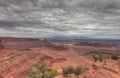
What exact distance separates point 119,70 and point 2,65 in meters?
36.2

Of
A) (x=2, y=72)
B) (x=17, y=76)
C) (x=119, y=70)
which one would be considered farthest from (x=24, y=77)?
(x=119, y=70)

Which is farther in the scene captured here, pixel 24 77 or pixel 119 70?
pixel 24 77

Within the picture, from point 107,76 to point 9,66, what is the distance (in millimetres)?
35263

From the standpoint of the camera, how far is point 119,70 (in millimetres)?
28031

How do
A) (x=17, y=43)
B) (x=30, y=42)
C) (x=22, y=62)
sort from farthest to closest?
(x=30, y=42) < (x=17, y=43) < (x=22, y=62)

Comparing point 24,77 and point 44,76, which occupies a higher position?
point 44,76

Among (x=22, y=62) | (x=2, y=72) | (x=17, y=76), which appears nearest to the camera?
(x=17, y=76)

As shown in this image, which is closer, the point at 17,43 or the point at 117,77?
the point at 117,77

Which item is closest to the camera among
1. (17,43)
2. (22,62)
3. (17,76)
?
(17,76)

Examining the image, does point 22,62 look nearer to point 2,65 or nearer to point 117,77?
point 2,65

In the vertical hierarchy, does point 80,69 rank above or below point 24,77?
above

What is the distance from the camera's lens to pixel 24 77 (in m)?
44.2

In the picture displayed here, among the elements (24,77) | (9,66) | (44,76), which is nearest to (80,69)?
(44,76)

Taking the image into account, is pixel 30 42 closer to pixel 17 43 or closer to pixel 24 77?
pixel 17 43
